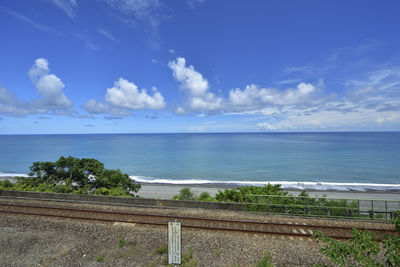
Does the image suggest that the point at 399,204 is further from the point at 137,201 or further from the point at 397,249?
the point at 137,201

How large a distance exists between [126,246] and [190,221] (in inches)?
125

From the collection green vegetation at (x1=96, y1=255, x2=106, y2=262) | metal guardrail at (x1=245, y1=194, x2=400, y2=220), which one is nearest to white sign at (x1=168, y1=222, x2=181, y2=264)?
green vegetation at (x1=96, y1=255, x2=106, y2=262)

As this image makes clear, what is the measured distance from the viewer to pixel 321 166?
44.8 m

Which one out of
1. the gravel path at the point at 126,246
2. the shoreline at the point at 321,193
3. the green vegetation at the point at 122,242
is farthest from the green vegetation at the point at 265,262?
the shoreline at the point at 321,193

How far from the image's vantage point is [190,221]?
9.74 m

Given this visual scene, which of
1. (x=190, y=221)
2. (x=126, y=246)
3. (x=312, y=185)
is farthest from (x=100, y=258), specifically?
(x=312, y=185)

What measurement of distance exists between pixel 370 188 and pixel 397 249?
1376 inches

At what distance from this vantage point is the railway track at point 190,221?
8.77 metres

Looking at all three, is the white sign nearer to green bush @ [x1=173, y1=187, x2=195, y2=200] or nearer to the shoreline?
green bush @ [x1=173, y1=187, x2=195, y2=200]

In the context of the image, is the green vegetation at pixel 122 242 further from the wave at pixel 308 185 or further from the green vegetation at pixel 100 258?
the wave at pixel 308 185

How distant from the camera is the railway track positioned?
877cm

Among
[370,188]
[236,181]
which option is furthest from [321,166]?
[236,181]

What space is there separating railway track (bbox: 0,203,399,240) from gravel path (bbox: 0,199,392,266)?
343mm

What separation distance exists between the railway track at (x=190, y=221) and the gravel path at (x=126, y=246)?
0.34 meters
